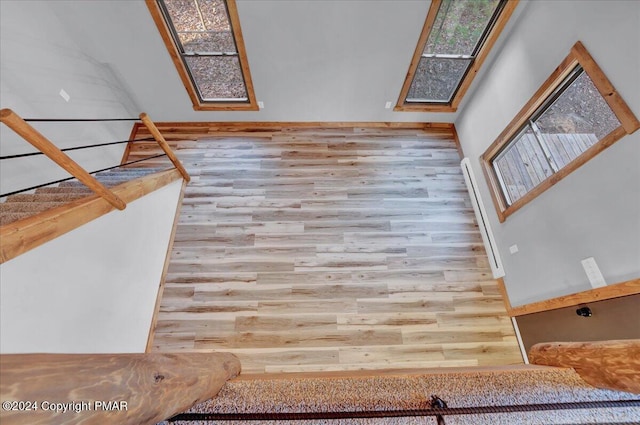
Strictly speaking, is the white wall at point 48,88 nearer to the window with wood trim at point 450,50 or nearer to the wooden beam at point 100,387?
the wooden beam at point 100,387

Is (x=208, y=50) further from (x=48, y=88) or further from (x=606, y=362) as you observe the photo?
(x=606, y=362)

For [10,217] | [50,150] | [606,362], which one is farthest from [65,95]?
[606,362]

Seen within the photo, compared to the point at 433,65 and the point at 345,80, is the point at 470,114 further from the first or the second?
the point at 345,80

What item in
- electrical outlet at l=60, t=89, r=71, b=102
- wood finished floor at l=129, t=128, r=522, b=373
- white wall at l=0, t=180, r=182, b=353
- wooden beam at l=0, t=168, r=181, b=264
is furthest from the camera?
electrical outlet at l=60, t=89, r=71, b=102

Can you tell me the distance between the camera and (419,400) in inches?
24.6

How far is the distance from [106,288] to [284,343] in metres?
1.35

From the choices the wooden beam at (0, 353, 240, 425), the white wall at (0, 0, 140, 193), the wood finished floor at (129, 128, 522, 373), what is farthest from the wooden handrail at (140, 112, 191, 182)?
the wooden beam at (0, 353, 240, 425)

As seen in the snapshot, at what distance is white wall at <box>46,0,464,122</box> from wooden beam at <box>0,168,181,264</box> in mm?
2020

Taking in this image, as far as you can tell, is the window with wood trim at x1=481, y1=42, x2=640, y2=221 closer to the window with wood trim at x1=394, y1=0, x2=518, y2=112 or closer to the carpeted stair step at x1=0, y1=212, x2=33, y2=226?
the window with wood trim at x1=394, y1=0, x2=518, y2=112

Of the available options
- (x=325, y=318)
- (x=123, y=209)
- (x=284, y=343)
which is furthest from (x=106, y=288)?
(x=325, y=318)

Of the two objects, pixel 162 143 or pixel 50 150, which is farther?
pixel 162 143

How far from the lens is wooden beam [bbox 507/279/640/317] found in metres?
1.57

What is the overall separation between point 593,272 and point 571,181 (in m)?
0.65

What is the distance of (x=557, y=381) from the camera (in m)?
0.67
